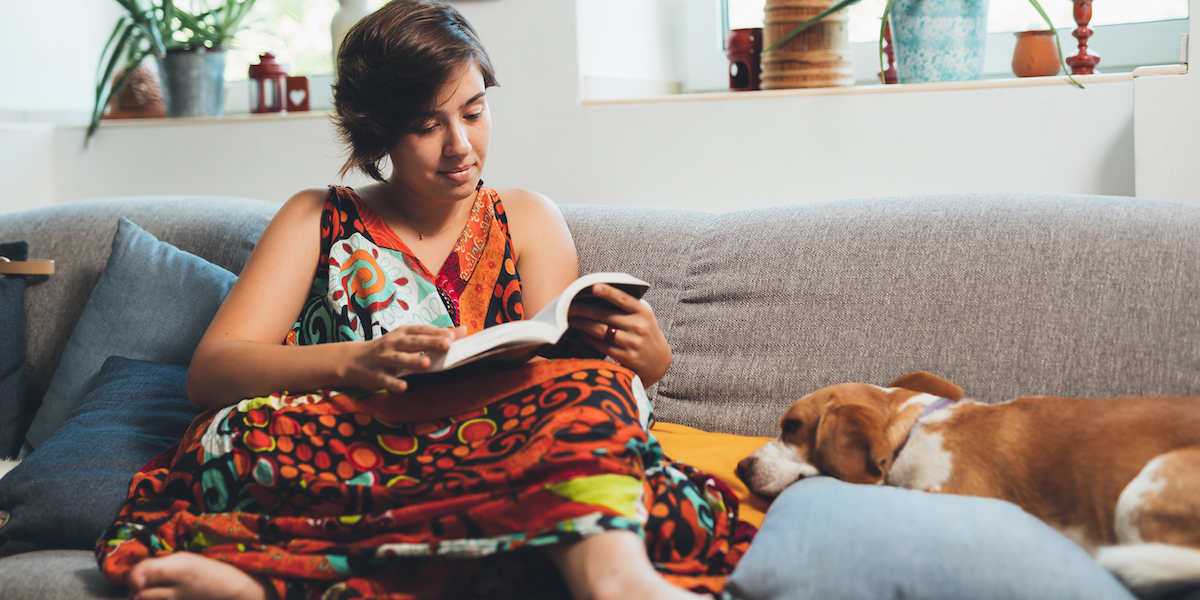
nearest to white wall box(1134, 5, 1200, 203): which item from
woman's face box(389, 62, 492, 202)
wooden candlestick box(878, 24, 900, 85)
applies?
wooden candlestick box(878, 24, 900, 85)

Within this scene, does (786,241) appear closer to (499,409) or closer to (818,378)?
(818,378)

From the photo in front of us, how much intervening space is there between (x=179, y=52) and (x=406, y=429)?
6.07 feet

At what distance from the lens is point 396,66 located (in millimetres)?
1285

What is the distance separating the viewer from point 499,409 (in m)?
1.10

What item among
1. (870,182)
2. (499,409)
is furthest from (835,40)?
(499,409)

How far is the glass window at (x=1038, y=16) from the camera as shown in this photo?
1.98 m

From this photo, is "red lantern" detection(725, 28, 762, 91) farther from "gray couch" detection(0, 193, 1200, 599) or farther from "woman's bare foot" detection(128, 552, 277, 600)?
"woman's bare foot" detection(128, 552, 277, 600)

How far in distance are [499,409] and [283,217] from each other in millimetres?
536

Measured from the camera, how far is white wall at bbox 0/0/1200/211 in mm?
1731

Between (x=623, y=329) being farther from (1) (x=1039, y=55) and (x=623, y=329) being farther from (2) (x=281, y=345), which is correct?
(1) (x=1039, y=55)

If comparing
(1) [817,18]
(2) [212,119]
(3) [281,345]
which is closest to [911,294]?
(1) [817,18]

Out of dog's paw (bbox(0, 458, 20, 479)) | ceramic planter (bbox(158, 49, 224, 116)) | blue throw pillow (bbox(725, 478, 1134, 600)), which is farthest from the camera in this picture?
ceramic planter (bbox(158, 49, 224, 116))

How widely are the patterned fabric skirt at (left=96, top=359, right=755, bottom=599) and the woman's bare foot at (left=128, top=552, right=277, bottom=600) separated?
4 cm

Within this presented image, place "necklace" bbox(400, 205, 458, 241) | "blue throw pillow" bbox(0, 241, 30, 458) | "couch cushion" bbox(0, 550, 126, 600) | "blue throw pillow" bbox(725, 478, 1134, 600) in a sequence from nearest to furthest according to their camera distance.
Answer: "blue throw pillow" bbox(725, 478, 1134, 600) < "couch cushion" bbox(0, 550, 126, 600) < "necklace" bbox(400, 205, 458, 241) < "blue throw pillow" bbox(0, 241, 30, 458)
